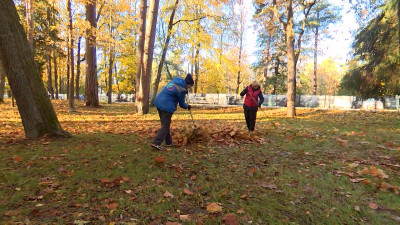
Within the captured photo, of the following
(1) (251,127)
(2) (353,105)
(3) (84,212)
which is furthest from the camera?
(2) (353,105)

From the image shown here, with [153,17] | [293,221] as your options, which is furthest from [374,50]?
[293,221]

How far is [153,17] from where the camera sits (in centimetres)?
1252

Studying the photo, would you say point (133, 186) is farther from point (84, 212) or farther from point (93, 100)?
point (93, 100)

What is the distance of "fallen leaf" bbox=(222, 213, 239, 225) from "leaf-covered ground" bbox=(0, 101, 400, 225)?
0.03ft

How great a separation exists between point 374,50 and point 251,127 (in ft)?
39.5

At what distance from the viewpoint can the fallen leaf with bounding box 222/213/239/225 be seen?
8.01 feet

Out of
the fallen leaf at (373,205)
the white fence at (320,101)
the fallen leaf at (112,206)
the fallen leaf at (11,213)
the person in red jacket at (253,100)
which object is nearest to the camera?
the fallen leaf at (11,213)

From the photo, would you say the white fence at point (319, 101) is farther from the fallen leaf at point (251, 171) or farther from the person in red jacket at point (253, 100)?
the fallen leaf at point (251, 171)

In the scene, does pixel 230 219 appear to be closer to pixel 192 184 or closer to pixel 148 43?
pixel 192 184

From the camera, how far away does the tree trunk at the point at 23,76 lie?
4.84 meters

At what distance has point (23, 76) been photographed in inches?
199

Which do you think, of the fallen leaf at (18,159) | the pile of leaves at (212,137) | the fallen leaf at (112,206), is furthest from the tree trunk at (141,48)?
the fallen leaf at (112,206)

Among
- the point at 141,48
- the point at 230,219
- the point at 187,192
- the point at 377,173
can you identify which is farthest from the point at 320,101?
the point at 230,219

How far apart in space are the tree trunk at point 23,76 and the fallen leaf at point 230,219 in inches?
192
